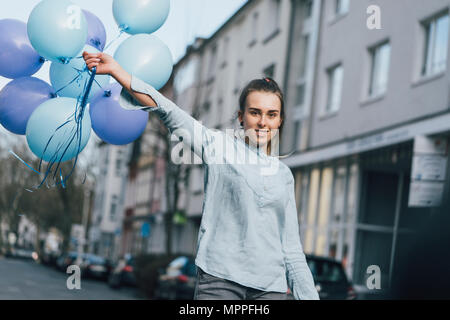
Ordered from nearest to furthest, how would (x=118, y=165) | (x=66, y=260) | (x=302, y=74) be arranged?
(x=302, y=74)
(x=66, y=260)
(x=118, y=165)

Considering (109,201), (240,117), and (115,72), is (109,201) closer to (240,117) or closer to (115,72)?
(240,117)

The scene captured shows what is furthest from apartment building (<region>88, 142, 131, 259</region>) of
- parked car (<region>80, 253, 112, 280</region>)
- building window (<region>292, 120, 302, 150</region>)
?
building window (<region>292, 120, 302, 150</region>)

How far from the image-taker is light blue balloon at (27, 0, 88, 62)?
4422 mm

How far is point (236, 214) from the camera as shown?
3018 millimetres

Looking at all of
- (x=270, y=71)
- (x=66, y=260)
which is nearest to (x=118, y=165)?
(x=66, y=260)

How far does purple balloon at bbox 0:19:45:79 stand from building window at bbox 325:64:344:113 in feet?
57.0

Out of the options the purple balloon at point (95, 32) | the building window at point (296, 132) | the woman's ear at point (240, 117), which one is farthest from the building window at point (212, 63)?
the woman's ear at point (240, 117)

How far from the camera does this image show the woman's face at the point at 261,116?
10.5 ft

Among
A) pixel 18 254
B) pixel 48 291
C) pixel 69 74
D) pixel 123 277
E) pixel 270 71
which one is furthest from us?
pixel 18 254

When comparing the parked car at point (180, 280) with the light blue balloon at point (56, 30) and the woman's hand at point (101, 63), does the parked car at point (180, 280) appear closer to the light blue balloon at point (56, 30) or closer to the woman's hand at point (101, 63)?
the light blue balloon at point (56, 30)

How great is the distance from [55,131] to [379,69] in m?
16.3

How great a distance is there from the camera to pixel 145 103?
2.92m

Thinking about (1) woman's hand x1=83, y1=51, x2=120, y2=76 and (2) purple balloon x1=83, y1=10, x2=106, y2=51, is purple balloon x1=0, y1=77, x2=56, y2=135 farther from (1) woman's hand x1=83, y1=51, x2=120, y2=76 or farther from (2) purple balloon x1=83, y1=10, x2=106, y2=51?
(1) woman's hand x1=83, y1=51, x2=120, y2=76
